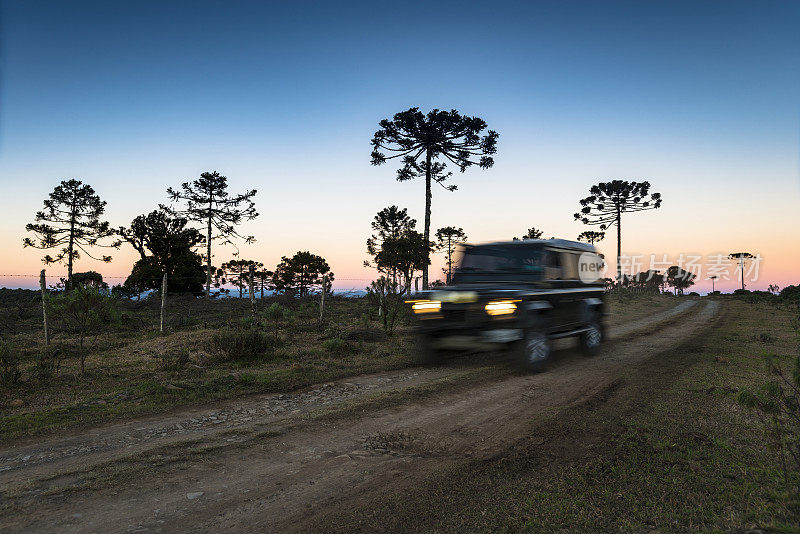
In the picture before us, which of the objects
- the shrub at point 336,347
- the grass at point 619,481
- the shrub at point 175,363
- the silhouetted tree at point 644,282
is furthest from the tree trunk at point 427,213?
the silhouetted tree at point 644,282

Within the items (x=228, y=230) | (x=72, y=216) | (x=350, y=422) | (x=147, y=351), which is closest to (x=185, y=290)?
(x=228, y=230)

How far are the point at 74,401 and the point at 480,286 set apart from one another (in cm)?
682

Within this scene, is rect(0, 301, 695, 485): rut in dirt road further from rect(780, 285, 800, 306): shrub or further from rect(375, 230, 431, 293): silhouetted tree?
rect(780, 285, 800, 306): shrub

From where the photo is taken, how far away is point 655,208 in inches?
1642

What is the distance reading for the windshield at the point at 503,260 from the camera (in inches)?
318

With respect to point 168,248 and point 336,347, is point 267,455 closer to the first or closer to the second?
point 336,347

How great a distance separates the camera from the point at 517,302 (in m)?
7.02

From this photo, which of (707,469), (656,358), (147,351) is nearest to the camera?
(707,469)

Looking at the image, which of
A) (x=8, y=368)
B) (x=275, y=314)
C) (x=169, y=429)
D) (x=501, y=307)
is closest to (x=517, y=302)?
(x=501, y=307)

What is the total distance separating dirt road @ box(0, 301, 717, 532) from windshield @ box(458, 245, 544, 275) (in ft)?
7.82

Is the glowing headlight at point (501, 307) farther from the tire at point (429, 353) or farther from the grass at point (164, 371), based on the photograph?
the grass at point (164, 371)

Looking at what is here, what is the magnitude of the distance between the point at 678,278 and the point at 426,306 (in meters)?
113

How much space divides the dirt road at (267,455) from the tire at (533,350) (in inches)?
23.2

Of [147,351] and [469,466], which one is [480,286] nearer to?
[469,466]
